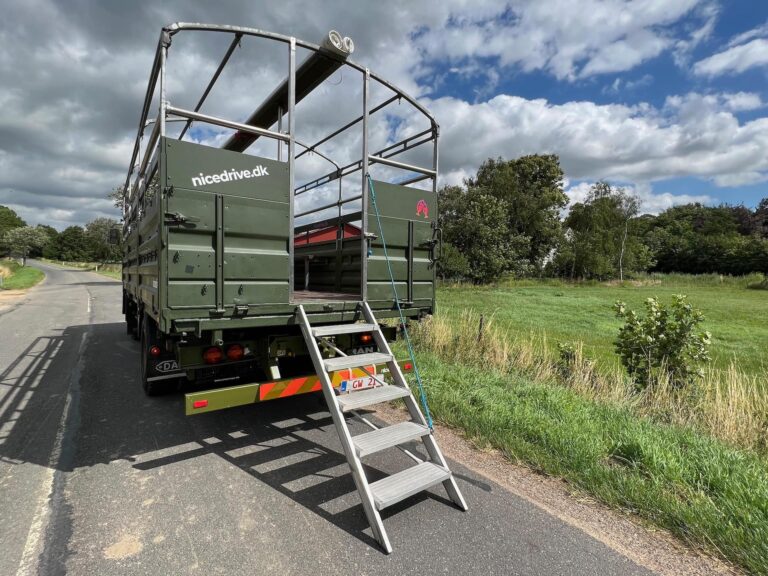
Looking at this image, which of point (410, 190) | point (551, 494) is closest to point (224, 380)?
point (410, 190)

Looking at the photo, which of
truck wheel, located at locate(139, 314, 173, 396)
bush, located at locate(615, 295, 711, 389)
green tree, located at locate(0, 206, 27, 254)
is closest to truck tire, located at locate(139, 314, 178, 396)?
truck wheel, located at locate(139, 314, 173, 396)

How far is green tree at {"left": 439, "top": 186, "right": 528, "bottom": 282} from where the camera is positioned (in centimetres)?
2973

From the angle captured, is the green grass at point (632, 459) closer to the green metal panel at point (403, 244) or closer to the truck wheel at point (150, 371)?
the green metal panel at point (403, 244)

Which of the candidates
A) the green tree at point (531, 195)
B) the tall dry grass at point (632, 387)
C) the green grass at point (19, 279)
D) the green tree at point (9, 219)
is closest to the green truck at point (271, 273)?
the tall dry grass at point (632, 387)

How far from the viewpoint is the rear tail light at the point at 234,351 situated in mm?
3822

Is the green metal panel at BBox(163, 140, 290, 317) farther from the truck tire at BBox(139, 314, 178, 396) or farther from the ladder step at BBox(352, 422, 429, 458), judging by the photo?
the truck tire at BBox(139, 314, 178, 396)

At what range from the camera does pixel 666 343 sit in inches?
208

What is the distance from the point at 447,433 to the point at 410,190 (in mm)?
2556

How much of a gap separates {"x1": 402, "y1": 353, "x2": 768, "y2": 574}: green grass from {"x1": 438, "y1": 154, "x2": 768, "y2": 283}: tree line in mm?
21718

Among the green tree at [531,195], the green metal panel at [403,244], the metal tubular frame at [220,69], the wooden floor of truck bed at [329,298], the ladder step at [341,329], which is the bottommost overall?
the ladder step at [341,329]

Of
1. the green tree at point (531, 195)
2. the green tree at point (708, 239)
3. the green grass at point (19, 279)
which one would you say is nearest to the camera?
the green grass at point (19, 279)

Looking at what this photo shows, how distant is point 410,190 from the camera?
15.0 ft

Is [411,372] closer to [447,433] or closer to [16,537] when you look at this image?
[447,433]

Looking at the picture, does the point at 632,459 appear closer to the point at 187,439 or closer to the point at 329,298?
the point at 329,298
